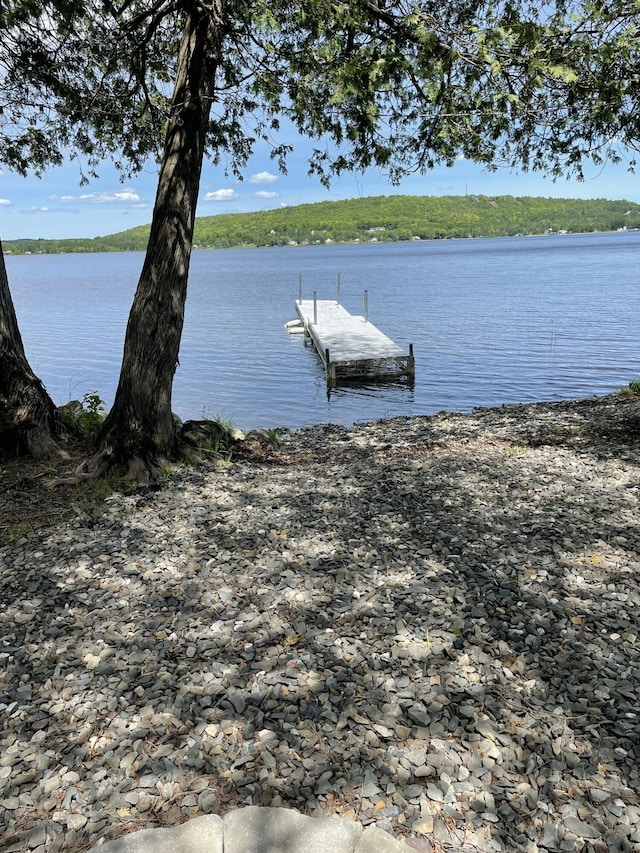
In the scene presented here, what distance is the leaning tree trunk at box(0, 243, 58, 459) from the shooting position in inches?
259

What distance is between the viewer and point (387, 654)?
11.7ft

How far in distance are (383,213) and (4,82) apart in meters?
183

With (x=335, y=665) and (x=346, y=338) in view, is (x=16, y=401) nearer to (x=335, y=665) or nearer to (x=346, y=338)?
(x=335, y=665)

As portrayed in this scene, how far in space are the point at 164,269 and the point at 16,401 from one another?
2227mm

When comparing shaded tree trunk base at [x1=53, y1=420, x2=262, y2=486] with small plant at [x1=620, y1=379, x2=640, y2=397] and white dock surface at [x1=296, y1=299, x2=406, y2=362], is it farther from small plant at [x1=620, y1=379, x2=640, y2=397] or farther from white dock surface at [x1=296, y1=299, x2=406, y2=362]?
white dock surface at [x1=296, y1=299, x2=406, y2=362]

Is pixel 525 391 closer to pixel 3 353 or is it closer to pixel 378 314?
pixel 3 353

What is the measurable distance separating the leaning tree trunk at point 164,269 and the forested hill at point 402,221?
525ft

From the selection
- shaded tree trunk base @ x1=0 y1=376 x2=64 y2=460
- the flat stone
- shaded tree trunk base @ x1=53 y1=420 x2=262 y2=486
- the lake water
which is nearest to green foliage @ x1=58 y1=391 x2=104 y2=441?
shaded tree trunk base @ x1=0 y1=376 x2=64 y2=460

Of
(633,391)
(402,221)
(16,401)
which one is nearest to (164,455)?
(16,401)

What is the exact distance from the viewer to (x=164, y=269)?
6.80m

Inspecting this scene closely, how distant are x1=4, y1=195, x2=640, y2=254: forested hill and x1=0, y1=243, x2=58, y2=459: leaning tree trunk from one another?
160592mm

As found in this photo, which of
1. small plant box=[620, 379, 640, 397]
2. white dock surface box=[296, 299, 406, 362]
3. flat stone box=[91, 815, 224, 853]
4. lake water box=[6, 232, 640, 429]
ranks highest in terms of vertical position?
flat stone box=[91, 815, 224, 853]

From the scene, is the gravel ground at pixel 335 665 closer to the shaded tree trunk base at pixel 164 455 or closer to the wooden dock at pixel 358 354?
the shaded tree trunk base at pixel 164 455

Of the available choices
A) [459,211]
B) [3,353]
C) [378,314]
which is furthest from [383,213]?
[3,353]
